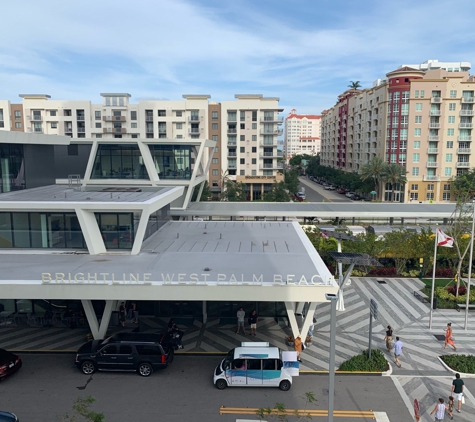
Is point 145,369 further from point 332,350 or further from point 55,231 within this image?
point 332,350

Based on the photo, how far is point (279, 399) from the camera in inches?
639

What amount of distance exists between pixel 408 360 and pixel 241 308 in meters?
8.24

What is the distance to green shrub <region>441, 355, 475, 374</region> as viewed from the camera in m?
18.3

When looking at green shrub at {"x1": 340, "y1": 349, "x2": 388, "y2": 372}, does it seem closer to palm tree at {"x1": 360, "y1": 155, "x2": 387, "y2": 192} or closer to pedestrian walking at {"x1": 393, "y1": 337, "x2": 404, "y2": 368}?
pedestrian walking at {"x1": 393, "y1": 337, "x2": 404, "y2": 368}

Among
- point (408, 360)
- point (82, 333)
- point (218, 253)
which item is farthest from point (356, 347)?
point (82, 333)

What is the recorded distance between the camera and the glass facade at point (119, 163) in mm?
40719

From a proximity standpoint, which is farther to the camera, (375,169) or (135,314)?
(375,169)

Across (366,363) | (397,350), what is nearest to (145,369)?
(366,363)

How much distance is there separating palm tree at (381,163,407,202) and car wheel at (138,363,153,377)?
219 ft

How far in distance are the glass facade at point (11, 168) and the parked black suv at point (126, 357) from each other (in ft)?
43.9

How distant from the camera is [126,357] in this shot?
58.6 feet

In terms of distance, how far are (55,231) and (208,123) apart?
6102cm

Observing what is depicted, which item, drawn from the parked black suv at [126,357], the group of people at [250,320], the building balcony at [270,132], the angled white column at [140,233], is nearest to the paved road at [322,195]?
the building balcony at [270,132]

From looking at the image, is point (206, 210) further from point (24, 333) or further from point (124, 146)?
point (24, 333)
